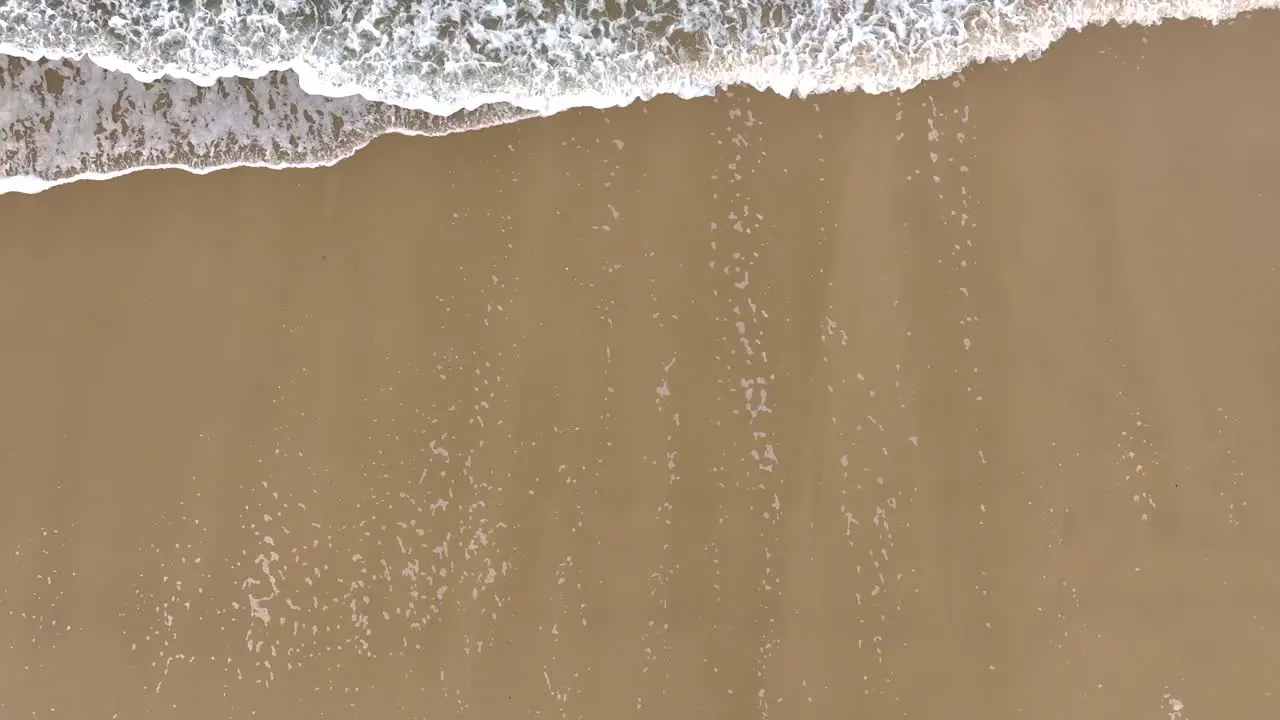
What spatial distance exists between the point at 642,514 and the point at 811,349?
2.24ft

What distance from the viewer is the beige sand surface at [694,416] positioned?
6.18 feet

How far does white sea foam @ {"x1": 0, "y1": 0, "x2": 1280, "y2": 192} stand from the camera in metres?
1.89

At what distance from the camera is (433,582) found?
1923 millimetres

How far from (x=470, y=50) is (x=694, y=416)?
4.11 feet

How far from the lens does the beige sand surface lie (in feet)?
6.18

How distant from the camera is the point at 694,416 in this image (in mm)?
1911

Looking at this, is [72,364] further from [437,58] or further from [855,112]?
[855,112]

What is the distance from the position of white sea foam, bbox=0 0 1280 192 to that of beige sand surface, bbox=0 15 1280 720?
0.08m

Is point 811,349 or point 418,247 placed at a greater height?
point 418,247

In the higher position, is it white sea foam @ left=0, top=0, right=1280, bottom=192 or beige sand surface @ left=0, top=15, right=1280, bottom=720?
white sea foam @ left=0, top=0, right=1280, bottom=192

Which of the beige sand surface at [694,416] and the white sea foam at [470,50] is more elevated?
the white sea foam at [470,50]

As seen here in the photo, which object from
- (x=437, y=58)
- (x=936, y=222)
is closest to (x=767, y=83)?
(x=936, y=222)

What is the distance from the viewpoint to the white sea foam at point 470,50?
1.89 m

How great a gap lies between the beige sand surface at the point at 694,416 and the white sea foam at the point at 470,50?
0.08 metres
